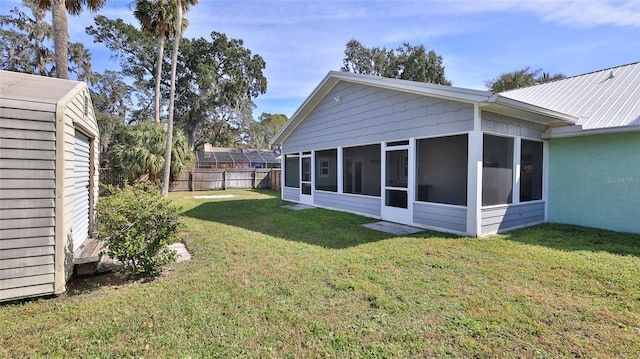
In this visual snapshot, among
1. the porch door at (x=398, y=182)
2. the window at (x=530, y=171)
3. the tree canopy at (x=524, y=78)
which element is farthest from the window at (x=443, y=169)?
the tree canopy at (x=524, y=78)

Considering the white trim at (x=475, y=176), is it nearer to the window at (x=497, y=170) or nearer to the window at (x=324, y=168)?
the window at (x=497, y=170)

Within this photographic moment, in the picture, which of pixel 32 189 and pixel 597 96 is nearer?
pixel 32 189

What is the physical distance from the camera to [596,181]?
6.64 m

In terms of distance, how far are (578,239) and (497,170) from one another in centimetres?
191

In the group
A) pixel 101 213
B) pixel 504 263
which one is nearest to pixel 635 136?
pixel 504 263

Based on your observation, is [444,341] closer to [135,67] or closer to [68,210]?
[68,210]

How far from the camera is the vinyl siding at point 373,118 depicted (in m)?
6.29

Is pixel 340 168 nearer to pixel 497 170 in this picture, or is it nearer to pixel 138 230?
pixel 497 170

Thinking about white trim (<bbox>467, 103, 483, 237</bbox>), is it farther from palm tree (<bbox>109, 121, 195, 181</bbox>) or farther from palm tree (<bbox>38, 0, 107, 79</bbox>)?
palm tree (<bbox>109, 121, 195, 181</bbox>)

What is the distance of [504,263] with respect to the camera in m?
4.43

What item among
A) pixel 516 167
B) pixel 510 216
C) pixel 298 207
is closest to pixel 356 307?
pixel 510 216

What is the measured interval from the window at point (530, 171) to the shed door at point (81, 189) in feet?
28.0

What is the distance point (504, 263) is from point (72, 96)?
20.6ft

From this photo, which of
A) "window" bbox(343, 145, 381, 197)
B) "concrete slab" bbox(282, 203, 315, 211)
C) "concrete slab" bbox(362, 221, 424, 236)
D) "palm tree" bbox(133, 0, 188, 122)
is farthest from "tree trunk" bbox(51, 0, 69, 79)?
→ "concrete slab" bbox(362, 221, 424, 236)
